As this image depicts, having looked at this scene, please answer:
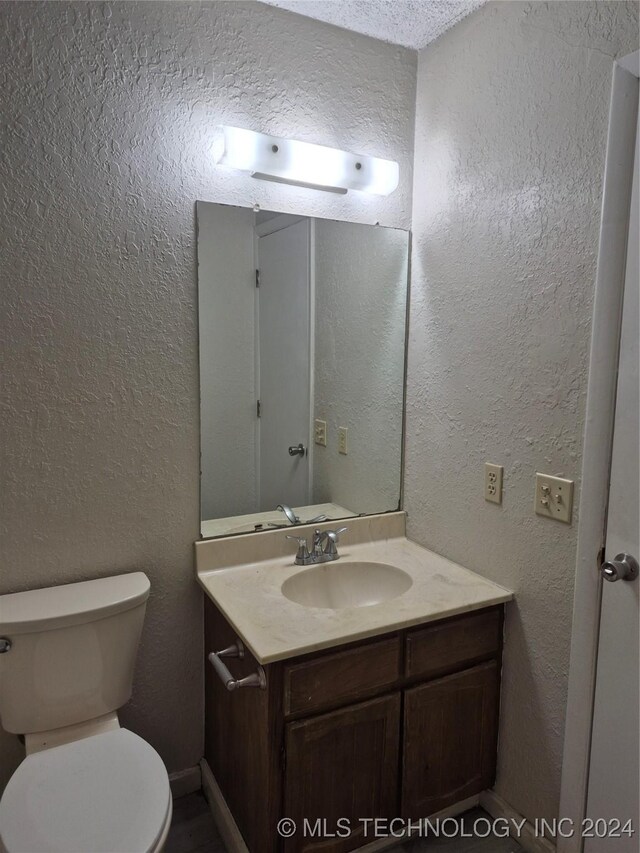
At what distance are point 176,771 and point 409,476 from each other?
48.6 inches

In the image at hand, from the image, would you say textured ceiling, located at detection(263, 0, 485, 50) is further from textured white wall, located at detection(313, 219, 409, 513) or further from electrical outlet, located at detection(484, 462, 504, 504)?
electrical outlet, located at detection(484, 462, 504, 504)

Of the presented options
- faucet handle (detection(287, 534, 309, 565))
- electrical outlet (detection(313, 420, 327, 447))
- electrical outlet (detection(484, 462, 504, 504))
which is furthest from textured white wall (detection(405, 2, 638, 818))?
faucet handle (detection(287, 534, 309, 565))

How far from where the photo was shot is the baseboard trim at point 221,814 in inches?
61.4

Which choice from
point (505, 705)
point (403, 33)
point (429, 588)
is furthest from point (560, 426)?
point (403, 33)

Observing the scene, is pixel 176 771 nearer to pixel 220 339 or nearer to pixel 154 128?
pixel 220 339

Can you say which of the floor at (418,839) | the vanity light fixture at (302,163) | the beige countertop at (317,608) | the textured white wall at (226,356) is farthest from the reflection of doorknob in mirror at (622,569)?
the vanity light fixture at (302,163)

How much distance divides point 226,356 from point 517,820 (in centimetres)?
160

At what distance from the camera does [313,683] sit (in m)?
1.37

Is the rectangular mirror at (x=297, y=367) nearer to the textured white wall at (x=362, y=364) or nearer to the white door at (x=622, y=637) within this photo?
the textured white wall at (x=362, y=364)

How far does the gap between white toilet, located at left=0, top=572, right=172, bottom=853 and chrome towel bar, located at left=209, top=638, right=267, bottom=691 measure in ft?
0.79

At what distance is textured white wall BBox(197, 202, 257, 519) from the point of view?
1688 mm

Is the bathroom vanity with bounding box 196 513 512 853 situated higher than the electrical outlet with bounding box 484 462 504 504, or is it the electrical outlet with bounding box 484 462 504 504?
the electrical outlet with bounding box 484 462 504 504

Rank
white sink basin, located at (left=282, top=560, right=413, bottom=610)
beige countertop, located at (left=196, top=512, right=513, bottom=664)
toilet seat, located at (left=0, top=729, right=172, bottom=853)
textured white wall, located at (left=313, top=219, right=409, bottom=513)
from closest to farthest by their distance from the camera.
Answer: toilet seat, located at (left=0, top=729, right=172, bottom=853) < beige countertop, located at (left=196, top=512, right=513, bottom=664) < white sink basin, located at (left=282, top=560, right=413, bottom=610) < textured white wall, located at (left=313, top=219, right=409, bottom=513)

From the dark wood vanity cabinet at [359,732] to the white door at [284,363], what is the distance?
48cm
